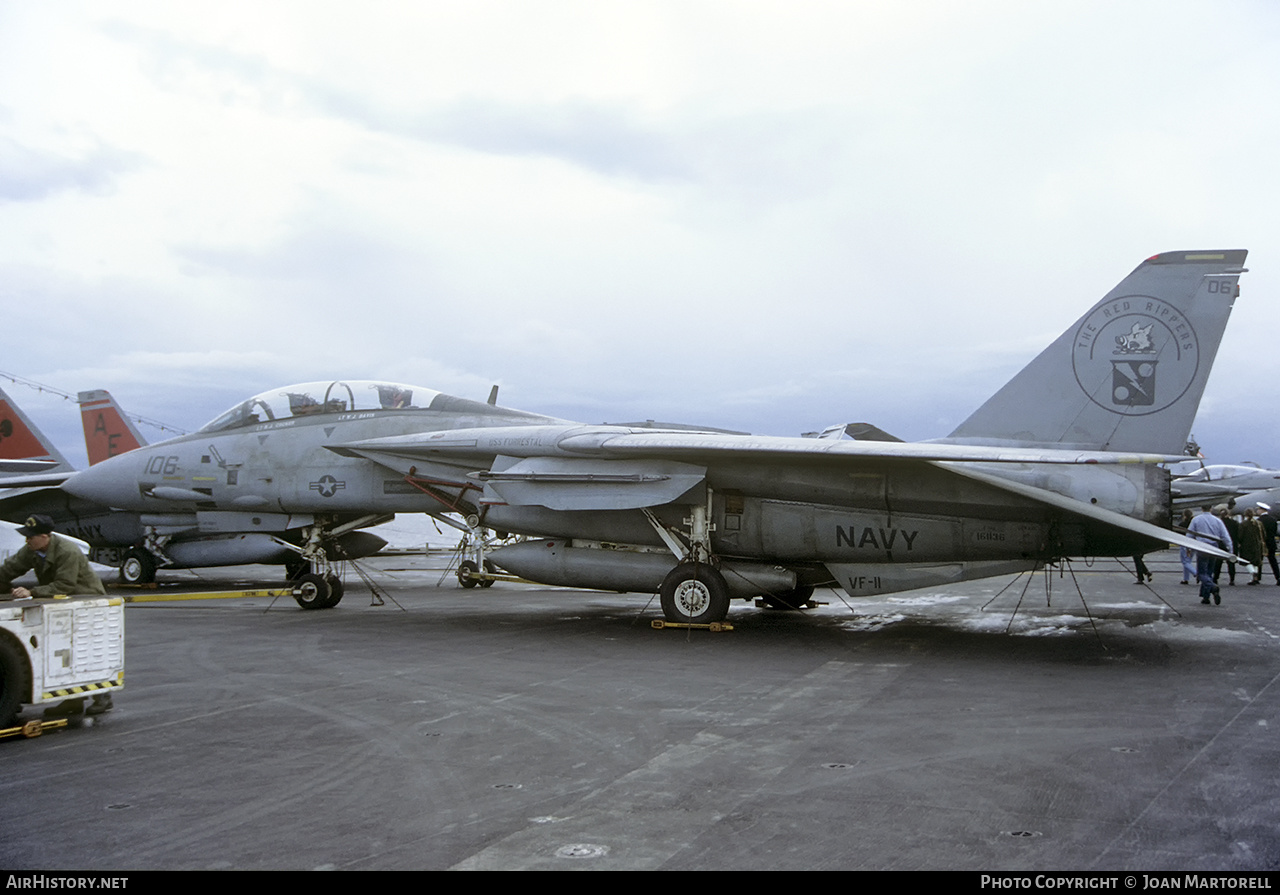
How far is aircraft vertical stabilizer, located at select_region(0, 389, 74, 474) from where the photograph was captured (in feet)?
79.6

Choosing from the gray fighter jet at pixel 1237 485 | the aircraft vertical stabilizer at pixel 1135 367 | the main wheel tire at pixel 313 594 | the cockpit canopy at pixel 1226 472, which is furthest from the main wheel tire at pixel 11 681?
the cockpit canopy at pixel 1226 472

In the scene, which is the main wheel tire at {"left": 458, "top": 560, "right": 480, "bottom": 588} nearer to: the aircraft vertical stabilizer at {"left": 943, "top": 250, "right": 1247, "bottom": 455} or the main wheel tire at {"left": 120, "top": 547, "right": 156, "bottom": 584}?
the main wheel tire at {"left": 120, "top": 547, "right": 156, "bottom": 584}

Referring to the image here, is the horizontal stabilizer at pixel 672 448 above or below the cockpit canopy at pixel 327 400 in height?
below

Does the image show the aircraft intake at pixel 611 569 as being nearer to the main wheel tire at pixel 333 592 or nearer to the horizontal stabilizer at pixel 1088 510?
the horizontal stabilizer at pixel 1088 510

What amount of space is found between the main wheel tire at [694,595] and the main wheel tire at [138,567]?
11729 mm

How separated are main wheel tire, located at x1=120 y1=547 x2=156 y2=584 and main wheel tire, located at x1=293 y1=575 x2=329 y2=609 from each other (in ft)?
19.6

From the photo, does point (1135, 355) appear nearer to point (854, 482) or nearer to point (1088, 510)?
point (1088, 510)

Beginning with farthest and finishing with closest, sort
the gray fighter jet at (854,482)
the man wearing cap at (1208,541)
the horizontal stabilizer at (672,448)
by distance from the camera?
the man wearing cap at (1208,541) → the gray fighter jet at (854,482) → the horizontal stabilizer at (672,448)

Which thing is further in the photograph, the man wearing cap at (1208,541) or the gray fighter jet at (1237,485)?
the gray fighter jet at (1237,485)

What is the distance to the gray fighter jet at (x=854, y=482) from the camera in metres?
9.84

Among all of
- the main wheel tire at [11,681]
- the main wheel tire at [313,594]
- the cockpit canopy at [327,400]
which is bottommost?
the main wheel tire at [313,594]

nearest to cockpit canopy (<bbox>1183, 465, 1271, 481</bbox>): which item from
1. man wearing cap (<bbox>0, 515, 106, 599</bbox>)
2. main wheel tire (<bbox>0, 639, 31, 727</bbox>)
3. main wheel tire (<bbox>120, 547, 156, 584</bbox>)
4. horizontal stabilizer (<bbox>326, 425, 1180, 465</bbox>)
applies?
horizontal stabilizer (<bbox>326, 425, 1180, 465</bbox>)

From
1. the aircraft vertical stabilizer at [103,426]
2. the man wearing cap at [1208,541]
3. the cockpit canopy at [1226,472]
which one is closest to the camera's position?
the man wearing cap at [1208,541]

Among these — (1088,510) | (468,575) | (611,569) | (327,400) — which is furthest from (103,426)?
(1088,510)
